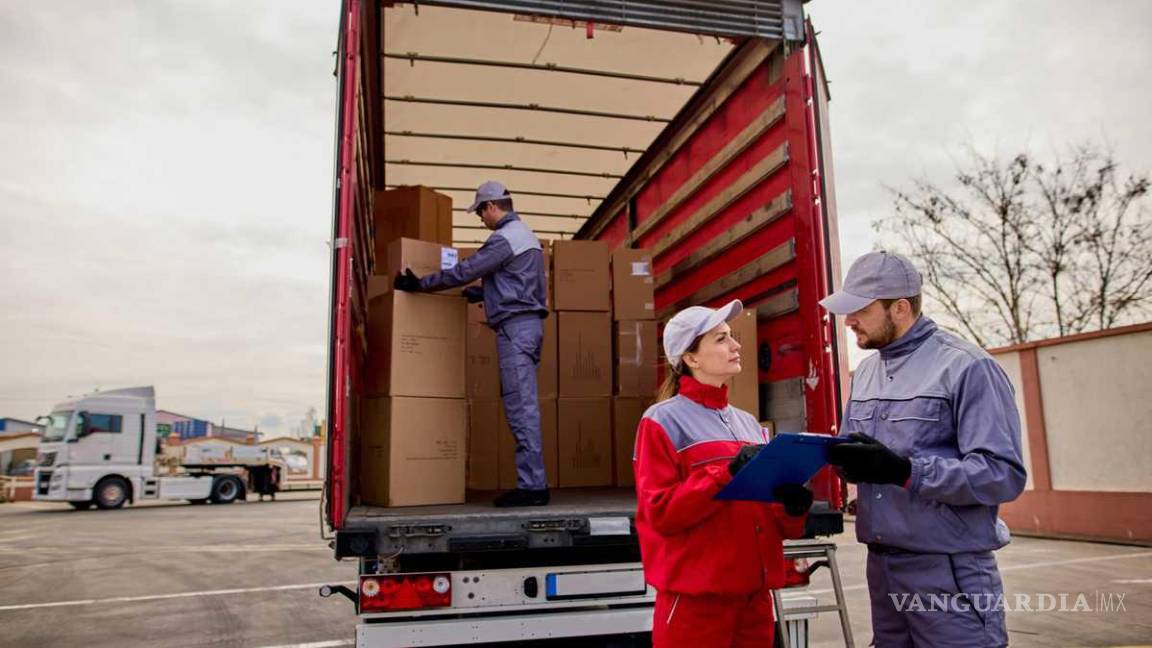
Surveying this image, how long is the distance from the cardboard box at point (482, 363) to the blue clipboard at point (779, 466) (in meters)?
2.74

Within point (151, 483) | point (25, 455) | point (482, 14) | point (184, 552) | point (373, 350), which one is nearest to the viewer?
point (373, 350)

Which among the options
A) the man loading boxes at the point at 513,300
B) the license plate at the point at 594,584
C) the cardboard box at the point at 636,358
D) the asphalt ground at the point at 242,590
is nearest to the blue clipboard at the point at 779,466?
the license plate at the point at 594,584

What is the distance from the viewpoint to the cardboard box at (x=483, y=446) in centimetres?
432

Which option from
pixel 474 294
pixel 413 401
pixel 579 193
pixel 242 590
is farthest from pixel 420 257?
pixel 242 590

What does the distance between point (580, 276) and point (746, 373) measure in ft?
4.02

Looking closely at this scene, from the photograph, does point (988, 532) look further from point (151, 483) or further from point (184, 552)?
point (151, 483)

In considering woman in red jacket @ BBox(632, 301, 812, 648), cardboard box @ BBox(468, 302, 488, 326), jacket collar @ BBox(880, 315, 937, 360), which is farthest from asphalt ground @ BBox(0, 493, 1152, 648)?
jacket collar @ BBox(880, 315, 937, 360)

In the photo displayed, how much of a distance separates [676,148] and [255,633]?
437cm

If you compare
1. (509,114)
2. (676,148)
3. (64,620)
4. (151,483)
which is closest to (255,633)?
(64,620)

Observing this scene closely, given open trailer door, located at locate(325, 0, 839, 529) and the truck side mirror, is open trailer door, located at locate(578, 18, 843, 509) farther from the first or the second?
the truck side mirror

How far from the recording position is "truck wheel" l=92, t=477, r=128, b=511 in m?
18.5

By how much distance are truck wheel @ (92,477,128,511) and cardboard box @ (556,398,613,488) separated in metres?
17.9

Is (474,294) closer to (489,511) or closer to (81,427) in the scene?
(489,511)

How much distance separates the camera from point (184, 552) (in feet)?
33.7
